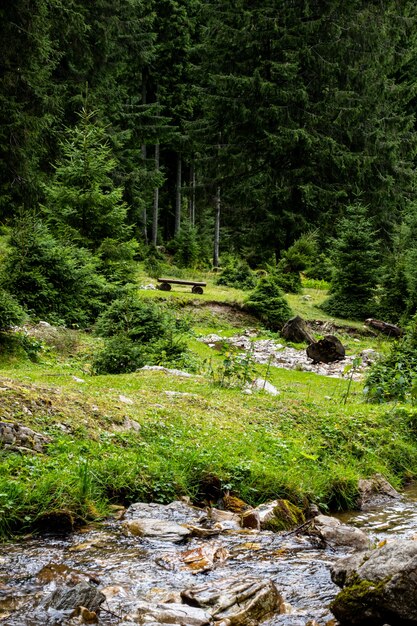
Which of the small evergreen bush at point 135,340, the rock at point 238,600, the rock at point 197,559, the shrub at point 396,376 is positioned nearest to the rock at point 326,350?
the shrub at point 396,376

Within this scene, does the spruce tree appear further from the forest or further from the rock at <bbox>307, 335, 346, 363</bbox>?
the rock at <bbox>307, 335, 346, 363</bbox>

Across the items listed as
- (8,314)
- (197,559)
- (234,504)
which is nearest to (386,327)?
(8,314)

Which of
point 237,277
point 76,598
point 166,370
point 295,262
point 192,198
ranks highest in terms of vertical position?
point 192,198

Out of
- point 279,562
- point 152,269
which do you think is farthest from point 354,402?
point 152,269

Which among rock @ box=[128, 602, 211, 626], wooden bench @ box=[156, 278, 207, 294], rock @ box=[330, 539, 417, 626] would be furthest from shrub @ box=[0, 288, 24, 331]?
wooden bench @ box=[156, 278, 207, 294]

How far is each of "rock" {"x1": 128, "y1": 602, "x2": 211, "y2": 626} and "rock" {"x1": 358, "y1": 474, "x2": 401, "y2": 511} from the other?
327cm

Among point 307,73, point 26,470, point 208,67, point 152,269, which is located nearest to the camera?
point 26,470

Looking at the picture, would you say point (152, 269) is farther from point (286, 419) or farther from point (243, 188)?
point (286, 419)

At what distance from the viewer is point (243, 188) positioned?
32.8m

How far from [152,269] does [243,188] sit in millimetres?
8533

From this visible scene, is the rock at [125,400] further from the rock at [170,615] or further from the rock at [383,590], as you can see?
the rock at [383,590]

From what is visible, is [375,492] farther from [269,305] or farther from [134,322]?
[269,305]

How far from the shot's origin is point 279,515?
544 centimetres

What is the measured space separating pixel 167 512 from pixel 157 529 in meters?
0.40
